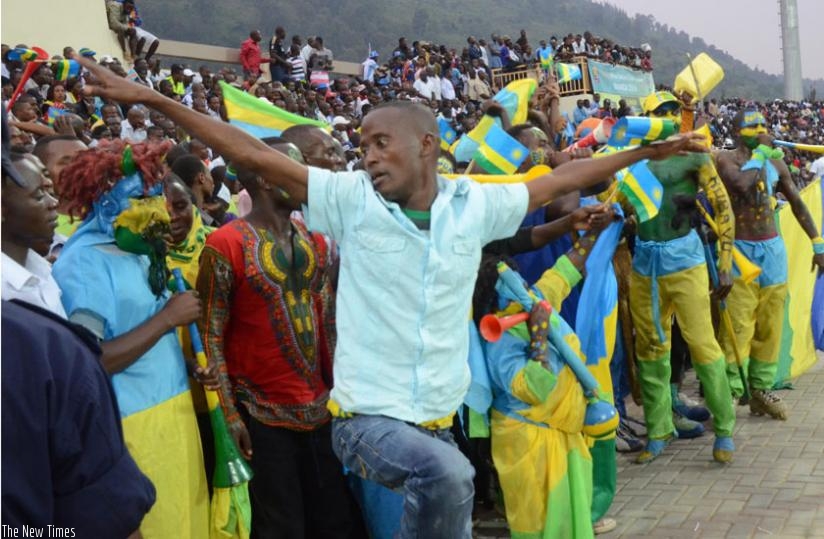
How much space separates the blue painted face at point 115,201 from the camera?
10.5 feet

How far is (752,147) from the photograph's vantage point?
263 inches

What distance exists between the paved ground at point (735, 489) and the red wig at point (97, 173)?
8.59ft

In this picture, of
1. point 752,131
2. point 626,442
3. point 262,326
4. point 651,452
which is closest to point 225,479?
point 262,326

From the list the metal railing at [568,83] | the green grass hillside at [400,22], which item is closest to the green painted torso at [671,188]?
the metal railing at [568,83]

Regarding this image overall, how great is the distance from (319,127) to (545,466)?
5.77 feet

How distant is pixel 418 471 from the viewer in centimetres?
276

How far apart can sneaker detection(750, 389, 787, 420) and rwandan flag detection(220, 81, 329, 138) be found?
13.1ft

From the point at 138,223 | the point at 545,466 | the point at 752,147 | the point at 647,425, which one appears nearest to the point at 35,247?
the point at 138,223

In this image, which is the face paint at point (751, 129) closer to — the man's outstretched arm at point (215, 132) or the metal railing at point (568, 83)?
the man's outstretched arm at point (215, 132)

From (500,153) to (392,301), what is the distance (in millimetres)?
1733

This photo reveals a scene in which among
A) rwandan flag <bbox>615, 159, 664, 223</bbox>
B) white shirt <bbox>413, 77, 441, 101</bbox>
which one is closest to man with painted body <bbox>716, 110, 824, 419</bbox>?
rwandan flag <bbox>615, 159, 664, 223</bbox>

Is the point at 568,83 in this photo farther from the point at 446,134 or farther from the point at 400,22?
the point at 400,22

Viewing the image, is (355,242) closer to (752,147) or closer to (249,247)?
(249,247)

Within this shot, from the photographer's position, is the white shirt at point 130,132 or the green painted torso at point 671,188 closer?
the green painted torso at point 671,188
